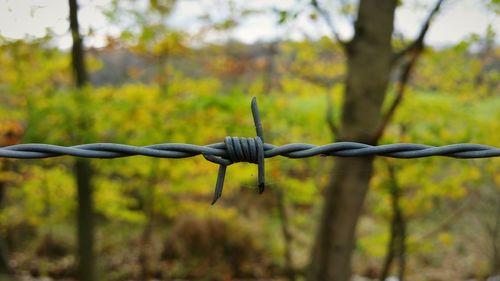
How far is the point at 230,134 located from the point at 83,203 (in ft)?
8.02

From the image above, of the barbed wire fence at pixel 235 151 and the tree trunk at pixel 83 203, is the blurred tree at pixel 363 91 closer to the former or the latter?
the barbed wire fence at pixel 235 151

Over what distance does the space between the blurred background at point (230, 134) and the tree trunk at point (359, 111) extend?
0.01 meters

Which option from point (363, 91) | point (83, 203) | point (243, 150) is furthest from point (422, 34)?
point (83, 203)

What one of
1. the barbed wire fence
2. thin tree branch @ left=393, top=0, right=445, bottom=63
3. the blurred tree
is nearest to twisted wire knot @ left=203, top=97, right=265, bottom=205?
the barbed wire fence

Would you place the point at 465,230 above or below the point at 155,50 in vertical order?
below

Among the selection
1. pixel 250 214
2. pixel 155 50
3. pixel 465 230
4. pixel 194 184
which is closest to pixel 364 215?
pixel 465 230

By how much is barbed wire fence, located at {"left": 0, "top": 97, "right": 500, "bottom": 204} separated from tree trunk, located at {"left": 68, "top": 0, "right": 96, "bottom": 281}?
4.69m

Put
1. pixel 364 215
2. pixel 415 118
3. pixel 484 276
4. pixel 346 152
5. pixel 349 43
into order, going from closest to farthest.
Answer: pixel 346 152
pixel 349 43
pixel 415 118
pixel 484 276
pixel 364 215

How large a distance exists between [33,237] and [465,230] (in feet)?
36.3

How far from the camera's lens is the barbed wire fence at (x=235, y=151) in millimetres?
1031

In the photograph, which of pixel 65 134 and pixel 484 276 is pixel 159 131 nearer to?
pixel 65 134

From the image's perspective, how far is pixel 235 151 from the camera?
1037 millimetres

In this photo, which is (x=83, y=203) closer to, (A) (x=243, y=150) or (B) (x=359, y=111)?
(B) (x=359, y=111)

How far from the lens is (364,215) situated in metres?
13.7
